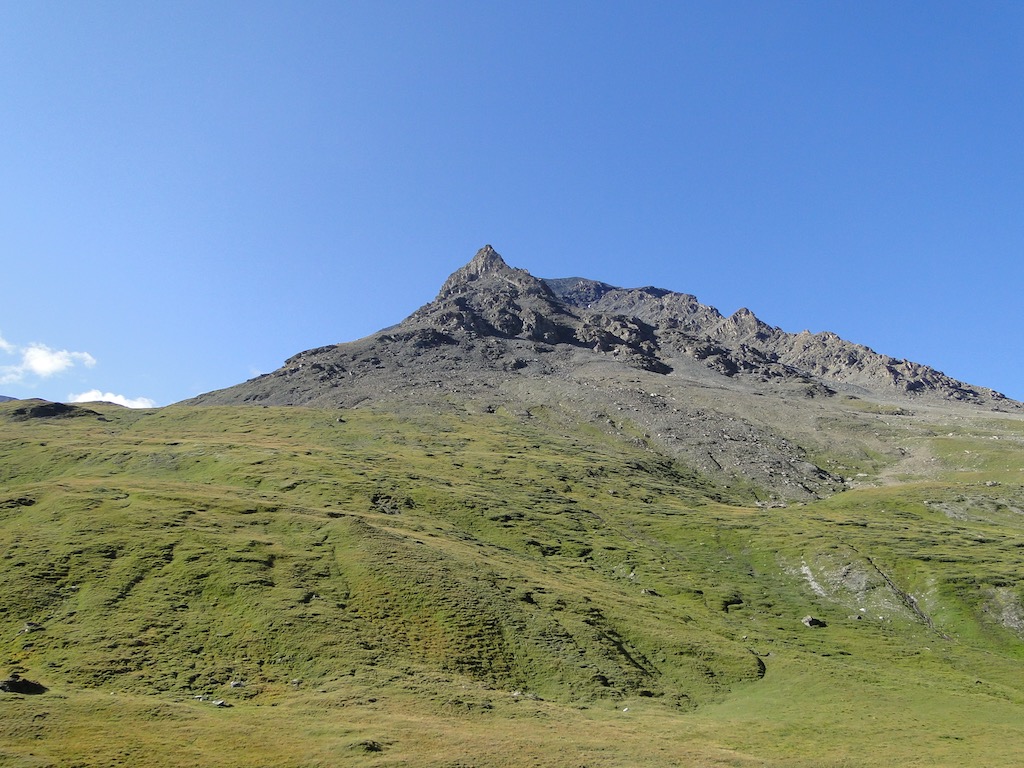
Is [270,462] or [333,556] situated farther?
[270,462]

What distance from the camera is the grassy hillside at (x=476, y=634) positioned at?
161ft

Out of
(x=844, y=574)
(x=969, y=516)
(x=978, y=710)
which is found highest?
(x=969, y=516)

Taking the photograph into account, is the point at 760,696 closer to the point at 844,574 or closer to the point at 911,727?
the point at 911,727

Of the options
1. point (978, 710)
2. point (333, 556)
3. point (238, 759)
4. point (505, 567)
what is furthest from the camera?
point (505, 567)

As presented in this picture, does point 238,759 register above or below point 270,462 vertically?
below

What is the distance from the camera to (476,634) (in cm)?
7706

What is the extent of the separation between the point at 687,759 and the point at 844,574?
326ft

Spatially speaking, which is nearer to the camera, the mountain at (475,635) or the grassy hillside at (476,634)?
the mountain at (475,635)

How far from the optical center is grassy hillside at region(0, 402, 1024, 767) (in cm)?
4894

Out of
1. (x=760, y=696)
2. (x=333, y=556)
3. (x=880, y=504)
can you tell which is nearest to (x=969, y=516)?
(x=880, y=504)

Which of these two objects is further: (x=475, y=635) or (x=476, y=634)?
(x=476, y=634)

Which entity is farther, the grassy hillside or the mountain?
the grassy hillside

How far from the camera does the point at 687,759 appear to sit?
155ft

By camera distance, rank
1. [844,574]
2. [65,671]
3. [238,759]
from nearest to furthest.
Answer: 1. [238,759]
2. [65,671]
3. [844,574]
